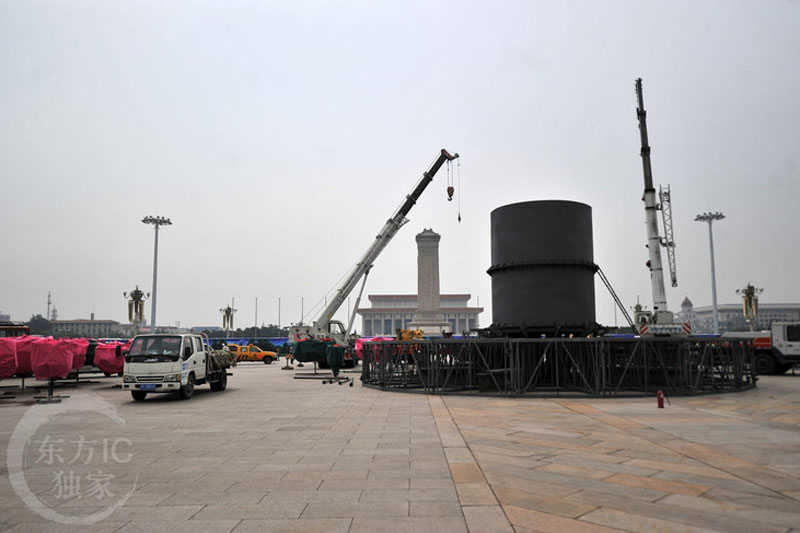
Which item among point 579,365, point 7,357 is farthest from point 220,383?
point 579,365

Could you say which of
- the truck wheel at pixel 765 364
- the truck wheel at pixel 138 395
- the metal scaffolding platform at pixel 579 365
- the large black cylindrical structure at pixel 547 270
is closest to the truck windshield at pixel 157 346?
the truck wheel at pixel 138 395

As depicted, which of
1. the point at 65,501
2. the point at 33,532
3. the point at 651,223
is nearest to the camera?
the point at 33,532

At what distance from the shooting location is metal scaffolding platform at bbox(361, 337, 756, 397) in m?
18.7

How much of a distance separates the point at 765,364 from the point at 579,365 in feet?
55.5

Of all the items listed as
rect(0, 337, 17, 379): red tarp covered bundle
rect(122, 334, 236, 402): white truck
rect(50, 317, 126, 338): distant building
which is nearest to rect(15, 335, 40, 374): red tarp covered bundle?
rect(0, 337, 17, 379): red tarp covered bundle

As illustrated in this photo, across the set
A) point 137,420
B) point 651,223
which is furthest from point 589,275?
point 137,420

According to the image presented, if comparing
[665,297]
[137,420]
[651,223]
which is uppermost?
[651,223]

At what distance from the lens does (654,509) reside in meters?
6.30

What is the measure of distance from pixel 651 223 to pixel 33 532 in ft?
106

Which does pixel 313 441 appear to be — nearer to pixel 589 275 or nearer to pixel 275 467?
pixel 275 467

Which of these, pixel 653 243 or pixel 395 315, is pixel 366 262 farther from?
pixel 395 315

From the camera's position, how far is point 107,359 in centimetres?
2531

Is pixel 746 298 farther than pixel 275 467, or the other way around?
pixel 746 298

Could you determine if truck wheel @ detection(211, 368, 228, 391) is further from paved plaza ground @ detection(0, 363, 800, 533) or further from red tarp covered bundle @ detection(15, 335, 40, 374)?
red tarp covered bundle @ detection(15, 335, 40, 374)
